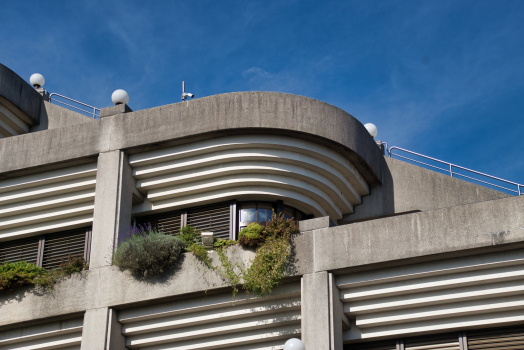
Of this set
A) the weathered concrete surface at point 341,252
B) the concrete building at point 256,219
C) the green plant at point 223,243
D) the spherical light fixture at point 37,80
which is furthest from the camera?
the spherical light fixture at point 37,80

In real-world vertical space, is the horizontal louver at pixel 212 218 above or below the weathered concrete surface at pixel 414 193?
below

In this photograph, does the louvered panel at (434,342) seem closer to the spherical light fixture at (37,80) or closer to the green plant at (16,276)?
the green plant at (16,276)

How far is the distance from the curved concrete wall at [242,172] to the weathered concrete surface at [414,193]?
1381 mm

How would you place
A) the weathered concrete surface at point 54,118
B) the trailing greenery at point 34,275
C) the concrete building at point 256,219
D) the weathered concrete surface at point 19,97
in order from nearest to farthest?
the concrete building at point 256,219
the trailing greenery at point 34,275
the weathered concrete surface at point 19,97
the weathered concrete surface at point 54,118

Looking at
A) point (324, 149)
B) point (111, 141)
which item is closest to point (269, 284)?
point (324, 149)

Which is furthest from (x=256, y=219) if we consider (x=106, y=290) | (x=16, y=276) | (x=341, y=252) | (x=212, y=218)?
(x=16, y=276)

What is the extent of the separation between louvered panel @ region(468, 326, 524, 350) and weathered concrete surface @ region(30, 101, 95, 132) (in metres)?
14.3

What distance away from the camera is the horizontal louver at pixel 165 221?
68.8ft

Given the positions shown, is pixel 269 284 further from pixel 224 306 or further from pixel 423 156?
pixel 423 156

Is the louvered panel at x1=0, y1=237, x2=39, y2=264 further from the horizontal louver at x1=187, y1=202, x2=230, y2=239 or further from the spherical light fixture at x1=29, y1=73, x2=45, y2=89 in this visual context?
the spherical light fixture at x1=29, y1=73, x2=45, y2=89

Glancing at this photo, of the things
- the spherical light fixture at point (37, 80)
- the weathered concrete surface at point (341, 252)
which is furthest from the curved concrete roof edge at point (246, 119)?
the spherical light fixture at point (37, 80)

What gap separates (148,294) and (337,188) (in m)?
5.89

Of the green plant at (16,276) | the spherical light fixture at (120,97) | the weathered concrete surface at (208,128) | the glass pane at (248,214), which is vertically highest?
the spherical light fixture at (120,97)

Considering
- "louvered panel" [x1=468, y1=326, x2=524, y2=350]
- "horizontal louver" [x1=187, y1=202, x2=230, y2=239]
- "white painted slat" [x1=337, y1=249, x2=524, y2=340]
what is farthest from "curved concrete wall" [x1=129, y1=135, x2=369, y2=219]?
"louvered panel" [x1=468, y1=326, x2=524, y2=350]
